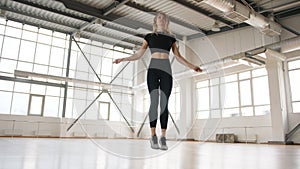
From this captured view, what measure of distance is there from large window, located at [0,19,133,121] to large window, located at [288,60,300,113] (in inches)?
320

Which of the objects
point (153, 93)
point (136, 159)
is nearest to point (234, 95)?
point (153, 93)

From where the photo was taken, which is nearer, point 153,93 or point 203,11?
point 153,93

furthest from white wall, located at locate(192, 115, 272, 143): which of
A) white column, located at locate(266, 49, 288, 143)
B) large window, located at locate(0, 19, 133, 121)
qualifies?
large window, located at locate(0, 19, 133, 121)

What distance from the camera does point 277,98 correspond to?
11000mm

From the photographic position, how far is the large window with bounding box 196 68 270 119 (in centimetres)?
1263

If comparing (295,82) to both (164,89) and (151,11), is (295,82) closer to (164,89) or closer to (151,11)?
(151,11)

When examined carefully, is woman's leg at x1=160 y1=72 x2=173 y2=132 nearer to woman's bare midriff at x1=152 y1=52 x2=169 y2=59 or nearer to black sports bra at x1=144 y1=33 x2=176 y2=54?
woman's bare midriff at x1=152 y1=52 x2=169 y2=59

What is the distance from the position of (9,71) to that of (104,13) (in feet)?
24.0

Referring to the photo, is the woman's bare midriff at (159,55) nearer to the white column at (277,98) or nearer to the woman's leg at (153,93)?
the woman's leg at (153,93)

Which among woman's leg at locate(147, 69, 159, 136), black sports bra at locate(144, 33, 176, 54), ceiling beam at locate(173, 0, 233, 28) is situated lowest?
woman's leg at locate(147, 69, 159, 136)

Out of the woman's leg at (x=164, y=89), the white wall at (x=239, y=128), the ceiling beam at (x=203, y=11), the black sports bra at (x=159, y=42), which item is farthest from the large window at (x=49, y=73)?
the woman's leg at (x=164, y=89)

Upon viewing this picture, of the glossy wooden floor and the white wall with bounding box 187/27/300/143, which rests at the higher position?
the white wall with bounding box 187/27/300/143

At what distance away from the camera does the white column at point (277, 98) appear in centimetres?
1071

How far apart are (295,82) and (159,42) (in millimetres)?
10882
